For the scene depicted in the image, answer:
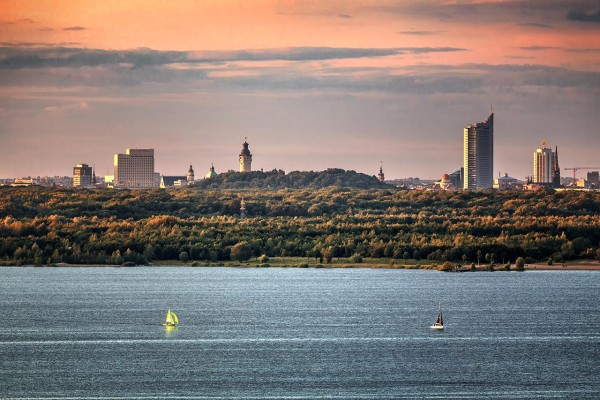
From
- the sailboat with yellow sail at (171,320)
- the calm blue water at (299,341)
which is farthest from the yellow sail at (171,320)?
the calm blue water at (299,341)

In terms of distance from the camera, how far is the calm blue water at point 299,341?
82.9m

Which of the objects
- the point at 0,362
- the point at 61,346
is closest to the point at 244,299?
the point at 61,346

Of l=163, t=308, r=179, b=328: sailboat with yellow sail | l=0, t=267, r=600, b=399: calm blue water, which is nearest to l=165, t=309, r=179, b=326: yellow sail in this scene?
l=163, t=308, r=179, b=328: sailboat with yellow sail

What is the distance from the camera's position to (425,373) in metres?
88.2

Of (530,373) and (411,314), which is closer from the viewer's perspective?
(530,373)

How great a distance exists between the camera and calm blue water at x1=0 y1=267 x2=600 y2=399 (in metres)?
82.9

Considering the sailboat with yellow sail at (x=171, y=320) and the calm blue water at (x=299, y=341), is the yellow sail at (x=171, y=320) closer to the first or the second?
the sailboat with yellow sail at (x=171, y=320)

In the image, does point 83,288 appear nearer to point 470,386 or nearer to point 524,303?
point 524,303

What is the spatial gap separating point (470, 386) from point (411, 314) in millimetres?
43945

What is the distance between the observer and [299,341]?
104 metres

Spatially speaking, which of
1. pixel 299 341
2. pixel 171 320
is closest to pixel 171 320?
pixel 171 320

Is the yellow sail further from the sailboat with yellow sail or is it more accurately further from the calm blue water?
the calm blue water

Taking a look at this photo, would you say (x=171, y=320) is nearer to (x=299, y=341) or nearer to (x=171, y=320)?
(x=171, y=320)

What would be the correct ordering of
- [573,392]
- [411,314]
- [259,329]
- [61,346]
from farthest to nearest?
[411,314]
[259,329]
[61,346]
[573,392]
